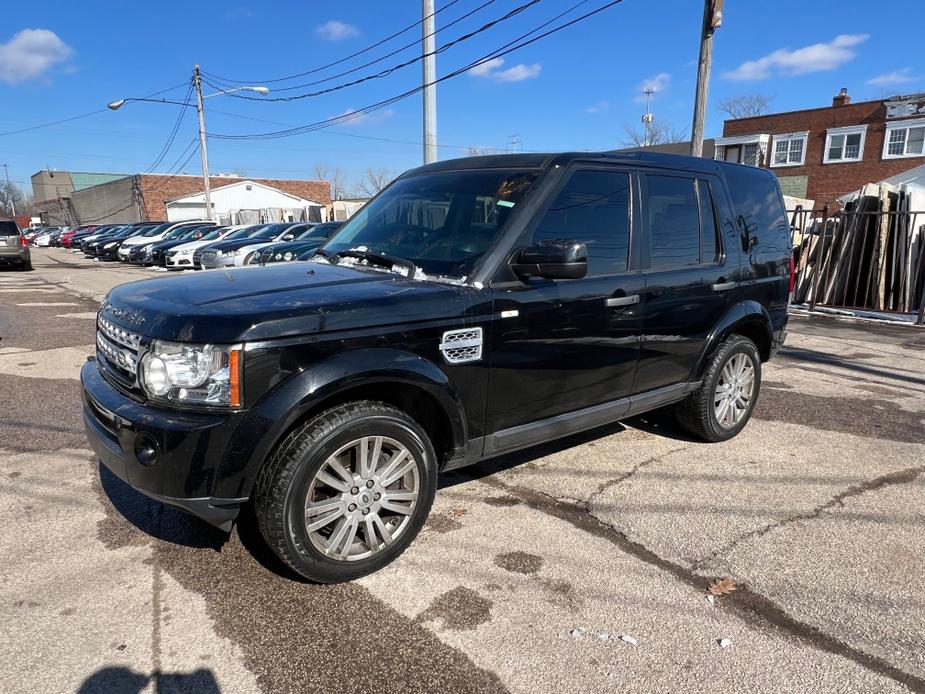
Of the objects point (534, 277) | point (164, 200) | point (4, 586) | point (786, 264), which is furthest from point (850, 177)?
point (164, 200)

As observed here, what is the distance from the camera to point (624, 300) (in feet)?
12.4

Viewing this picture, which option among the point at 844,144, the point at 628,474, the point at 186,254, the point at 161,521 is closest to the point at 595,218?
the point at 628,474

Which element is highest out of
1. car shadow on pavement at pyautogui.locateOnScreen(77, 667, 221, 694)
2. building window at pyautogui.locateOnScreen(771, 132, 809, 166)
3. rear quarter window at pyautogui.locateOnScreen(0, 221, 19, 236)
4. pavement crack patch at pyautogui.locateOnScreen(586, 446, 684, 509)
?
building window at pyautogui.locateOnScreen(771, 132, 809, 166)

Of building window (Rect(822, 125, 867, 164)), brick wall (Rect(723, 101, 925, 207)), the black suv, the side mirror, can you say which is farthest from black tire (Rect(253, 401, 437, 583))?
building window (Rect(822, 125, 867, 164))

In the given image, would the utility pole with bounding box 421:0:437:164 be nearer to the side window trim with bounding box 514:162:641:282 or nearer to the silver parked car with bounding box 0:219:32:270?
the side window trim with bounding box 514:162:641:282

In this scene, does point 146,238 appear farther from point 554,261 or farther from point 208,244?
point 554,261

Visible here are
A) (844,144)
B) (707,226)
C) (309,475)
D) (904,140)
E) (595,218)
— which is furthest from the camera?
(844,144)

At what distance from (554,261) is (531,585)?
1.58 metres

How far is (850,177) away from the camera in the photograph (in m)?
30.6

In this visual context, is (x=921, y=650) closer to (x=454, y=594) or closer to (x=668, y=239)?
(x=454, y=594)

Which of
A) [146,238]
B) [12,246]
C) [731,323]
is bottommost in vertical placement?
[12,246]

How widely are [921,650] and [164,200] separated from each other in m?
61.3

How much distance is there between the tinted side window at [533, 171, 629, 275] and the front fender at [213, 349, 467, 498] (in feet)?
3.67

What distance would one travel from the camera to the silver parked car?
2089cm
